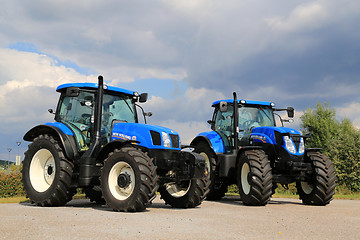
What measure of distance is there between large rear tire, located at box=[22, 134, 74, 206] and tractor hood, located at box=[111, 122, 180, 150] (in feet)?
4.32

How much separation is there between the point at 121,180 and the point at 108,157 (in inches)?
23.4

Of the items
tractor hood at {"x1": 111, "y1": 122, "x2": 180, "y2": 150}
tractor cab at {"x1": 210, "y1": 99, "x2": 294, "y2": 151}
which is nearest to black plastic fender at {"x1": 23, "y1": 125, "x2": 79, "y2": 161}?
tractor hood at {"x1": 111, "y1": 122, "x2": 180, "y2": 150}

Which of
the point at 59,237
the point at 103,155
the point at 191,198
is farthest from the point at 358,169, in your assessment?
the point at 59,237

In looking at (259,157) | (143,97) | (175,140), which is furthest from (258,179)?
(143,97)

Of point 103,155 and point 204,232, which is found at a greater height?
point 103,155

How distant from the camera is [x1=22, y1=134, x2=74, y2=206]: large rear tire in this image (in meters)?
8.88

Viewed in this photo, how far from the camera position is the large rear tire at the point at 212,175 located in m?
12.4

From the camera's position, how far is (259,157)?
10.3 m

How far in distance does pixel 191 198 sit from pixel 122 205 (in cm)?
181

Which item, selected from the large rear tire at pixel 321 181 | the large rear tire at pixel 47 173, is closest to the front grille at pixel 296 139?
the large rear tire at pixel 321 181

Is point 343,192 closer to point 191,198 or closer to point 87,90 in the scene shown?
point 191,198

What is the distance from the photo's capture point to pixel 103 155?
28.9 feet

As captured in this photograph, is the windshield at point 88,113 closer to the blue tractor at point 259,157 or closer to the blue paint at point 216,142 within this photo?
the blue tractor at point 259,157

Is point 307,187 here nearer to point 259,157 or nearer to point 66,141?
point 259,157
